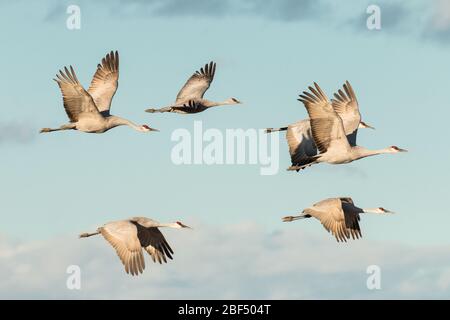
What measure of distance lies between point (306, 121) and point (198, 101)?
3706 mm

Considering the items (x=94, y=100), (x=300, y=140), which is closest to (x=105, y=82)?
(x=94, y=100)

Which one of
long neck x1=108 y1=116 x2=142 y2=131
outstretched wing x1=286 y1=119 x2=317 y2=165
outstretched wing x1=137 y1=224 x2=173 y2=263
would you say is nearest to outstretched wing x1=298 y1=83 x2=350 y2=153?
outstretched wing x1=286 y1=119 x2=317 y2=165

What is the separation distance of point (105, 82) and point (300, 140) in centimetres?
624

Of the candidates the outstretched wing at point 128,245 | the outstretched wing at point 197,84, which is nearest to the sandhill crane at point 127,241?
the outstretched wing at point 128,245

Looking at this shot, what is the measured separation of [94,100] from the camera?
41.4 meters

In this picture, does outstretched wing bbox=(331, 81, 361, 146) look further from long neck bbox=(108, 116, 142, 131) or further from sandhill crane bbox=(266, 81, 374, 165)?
long neck bbox=(108, 116, 142, 131)

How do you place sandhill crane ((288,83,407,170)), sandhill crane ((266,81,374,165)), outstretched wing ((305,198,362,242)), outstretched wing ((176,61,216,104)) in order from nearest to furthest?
1. sandhill crane ((288,83,407,170))
2. outstretched wing ((305,198,362,242))
3. sandhill crane ((266,81,374,165))
4. outstretched wing ((176,61,216,104))

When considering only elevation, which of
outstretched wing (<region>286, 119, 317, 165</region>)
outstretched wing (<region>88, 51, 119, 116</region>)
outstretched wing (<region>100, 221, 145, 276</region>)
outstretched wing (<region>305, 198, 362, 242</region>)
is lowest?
outstretched wing (<region>100, 221, 145, 276</region>)

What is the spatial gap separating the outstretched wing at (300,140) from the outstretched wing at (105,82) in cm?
548

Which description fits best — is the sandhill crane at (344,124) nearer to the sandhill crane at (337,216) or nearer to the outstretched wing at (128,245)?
the sandhill crane at (337,216)

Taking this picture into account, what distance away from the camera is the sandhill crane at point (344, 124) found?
39281 millimetres

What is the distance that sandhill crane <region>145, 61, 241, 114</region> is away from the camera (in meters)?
41.7

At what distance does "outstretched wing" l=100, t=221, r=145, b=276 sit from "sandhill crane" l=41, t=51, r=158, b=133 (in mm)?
4467
